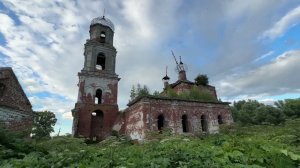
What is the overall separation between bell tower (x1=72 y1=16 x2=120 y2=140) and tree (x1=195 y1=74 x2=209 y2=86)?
1222 cm

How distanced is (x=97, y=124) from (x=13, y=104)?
11160mm

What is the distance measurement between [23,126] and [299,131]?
16255 millimetres

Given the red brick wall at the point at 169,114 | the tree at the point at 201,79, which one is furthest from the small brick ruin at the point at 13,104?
the tree at the point at 201,79

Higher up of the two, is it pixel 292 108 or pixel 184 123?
pixel 292 108

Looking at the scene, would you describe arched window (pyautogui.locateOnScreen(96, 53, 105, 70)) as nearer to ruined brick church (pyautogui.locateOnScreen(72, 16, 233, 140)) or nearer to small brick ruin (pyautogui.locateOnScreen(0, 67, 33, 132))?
ruined brick church (pyautogui.locateOnScreen(72, 16, 233, 140))

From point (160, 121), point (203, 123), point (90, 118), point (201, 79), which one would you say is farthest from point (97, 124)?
point (201, 79)

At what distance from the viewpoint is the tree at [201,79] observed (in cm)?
3075

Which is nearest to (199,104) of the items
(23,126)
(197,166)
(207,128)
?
(207,128)

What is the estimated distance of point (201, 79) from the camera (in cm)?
3084

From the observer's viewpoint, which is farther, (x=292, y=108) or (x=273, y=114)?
(x=292, y=108)

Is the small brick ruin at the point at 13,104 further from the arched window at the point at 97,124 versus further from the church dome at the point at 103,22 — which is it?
the church dome at the point at 103,22

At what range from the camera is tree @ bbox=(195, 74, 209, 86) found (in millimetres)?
30750

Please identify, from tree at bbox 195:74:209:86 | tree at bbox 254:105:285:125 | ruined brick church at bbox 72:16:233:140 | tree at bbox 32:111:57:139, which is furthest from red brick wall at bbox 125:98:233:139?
tree at bbox 32:111:57:139

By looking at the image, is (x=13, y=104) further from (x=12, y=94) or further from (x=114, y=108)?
(x=114, y=108)
